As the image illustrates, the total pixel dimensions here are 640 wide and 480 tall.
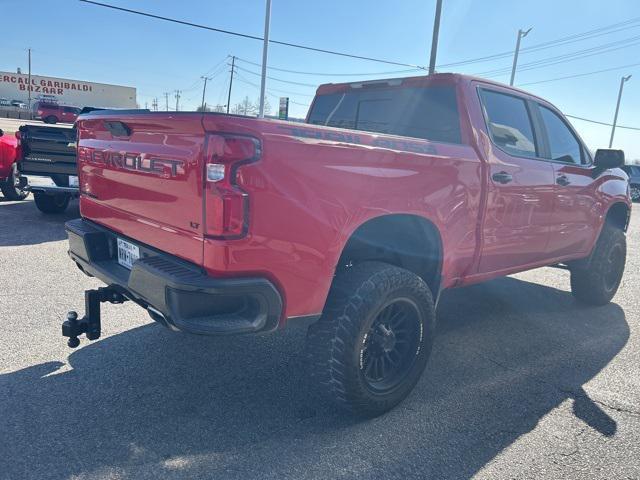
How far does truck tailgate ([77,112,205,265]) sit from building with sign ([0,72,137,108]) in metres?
70.0

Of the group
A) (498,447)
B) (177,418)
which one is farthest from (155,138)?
(498,447)

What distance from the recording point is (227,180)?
214 centimetres

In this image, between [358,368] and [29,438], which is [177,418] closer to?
[29,438]

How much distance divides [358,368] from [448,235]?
1065mm

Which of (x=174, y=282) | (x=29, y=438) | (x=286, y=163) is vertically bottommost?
(x=29, y=438)

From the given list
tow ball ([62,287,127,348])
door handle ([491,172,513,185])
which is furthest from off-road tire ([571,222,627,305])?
tow ball ([62,287,127,348])

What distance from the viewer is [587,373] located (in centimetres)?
371

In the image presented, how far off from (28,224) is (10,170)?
2.18 metres

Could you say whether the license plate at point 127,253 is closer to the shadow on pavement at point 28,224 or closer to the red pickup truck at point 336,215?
the red pickup truck at point 336,215

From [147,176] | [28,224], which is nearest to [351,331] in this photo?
[147,176]

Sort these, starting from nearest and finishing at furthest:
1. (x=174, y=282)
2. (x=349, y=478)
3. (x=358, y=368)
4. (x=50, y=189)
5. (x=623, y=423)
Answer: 1. (x=174, y=282)
2. (x=349, y=478)
3. (x=358, y=368)
4. (x=623, y=423)
5. (x=50, y=189)

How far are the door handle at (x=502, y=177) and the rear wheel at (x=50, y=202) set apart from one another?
7.25 m

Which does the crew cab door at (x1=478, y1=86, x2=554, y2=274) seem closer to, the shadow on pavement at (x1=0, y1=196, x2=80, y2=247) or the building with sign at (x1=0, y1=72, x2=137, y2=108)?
the shadow on pavement at (x1=0, y1=196, x2=80, y2=247)

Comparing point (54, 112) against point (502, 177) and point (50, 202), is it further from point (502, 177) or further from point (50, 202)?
point (502, 177)
